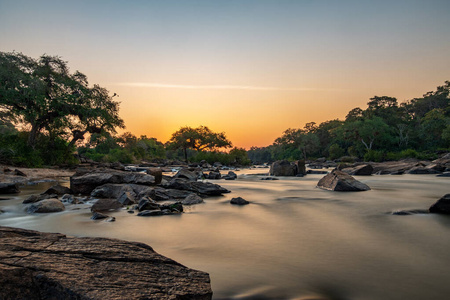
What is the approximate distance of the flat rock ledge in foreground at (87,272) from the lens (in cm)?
168

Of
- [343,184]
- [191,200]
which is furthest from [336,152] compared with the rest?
[191,200]

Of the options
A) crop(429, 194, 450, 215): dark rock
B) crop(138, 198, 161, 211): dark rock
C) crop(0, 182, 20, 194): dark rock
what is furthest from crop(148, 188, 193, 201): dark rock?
crop(429, 194, 450, 215): dark rock

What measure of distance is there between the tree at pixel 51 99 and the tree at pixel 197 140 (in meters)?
37.0

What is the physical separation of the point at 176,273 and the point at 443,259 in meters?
3.39

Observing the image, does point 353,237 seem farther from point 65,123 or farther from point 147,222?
point 65,123

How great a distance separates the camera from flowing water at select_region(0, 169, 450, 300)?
2527 mm

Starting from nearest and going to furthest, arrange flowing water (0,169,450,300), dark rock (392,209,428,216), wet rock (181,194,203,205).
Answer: flowing water (0,169,450,300)
dark rock (392,209,428,216)
wet rock (181,194,203,205)

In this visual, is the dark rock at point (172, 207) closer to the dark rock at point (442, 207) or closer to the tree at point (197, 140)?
the dark rock at point (442, 207)

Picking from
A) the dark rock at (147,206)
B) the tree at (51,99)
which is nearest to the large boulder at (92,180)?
the dark rock at (147,206)

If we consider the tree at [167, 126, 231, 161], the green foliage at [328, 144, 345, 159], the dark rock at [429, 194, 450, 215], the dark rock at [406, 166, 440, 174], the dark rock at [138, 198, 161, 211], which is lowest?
the dark rock at [406, 166, 440, 174]

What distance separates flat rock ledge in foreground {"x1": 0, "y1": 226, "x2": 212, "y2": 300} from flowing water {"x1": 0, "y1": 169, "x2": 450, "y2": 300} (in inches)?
24.8

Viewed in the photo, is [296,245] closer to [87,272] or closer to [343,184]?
[87,272]

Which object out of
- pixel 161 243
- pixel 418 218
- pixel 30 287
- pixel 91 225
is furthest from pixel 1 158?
pixel 418 218

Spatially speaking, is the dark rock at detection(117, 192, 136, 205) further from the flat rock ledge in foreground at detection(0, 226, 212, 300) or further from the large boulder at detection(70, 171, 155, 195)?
the flat rock ledge in foreground at detection(0, 226, 212, 300)
